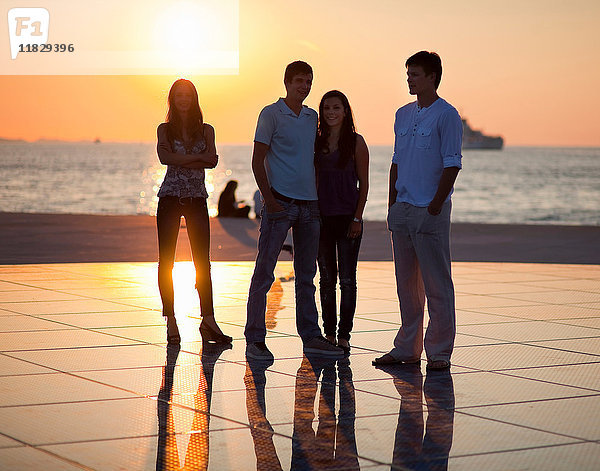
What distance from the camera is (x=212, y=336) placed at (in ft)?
27.3

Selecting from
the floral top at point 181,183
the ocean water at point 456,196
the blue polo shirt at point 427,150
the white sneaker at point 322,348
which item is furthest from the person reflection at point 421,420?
the ocean water at point 456,196

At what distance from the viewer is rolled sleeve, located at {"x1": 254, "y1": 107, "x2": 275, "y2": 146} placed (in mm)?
7586

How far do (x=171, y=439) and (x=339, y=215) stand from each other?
3092 mm

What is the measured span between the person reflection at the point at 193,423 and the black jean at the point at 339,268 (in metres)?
1.04

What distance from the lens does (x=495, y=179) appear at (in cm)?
11575

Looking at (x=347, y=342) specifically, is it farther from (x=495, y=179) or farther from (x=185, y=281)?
(x=495, y=179)

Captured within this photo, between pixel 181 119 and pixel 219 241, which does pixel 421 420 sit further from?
pixel 219 241

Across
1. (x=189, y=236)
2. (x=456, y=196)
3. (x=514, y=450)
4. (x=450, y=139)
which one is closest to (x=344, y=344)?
(x=189, y=236)

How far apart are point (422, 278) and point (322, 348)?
964 millimetres

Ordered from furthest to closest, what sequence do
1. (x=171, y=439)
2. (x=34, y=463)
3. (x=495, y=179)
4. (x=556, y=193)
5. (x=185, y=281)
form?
(x=495, y=179) → (x=556, y=193) → (x=185, y=281) → (x=171, y=439) → (x=34, y=463)

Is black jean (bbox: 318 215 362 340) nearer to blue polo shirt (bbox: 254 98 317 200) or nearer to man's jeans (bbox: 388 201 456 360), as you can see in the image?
blue polo shirt (bbox: 254 98 317 200)

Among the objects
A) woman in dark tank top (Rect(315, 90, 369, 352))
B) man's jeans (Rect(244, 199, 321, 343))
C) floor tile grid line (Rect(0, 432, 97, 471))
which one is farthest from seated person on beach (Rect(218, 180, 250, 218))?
floor tile grid line (Rect(0, 432, 97, 471))

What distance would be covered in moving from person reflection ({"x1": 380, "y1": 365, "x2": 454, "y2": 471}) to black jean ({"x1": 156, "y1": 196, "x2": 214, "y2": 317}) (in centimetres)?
187

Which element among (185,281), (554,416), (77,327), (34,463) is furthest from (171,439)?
(185,281)
